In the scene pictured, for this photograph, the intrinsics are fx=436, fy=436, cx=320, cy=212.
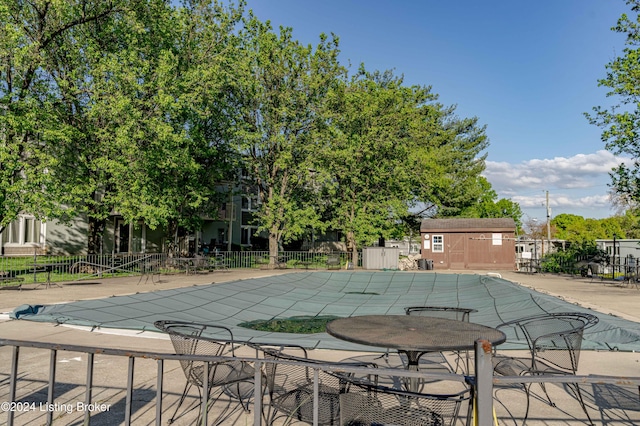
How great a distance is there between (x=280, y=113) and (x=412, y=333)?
22.5 meters

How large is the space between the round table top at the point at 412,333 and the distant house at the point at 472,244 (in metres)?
25.3

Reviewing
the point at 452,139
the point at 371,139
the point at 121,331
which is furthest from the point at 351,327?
the point at 452,139

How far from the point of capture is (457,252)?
2909 centimetres

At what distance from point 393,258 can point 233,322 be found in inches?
629

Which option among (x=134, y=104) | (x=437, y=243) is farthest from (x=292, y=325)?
(x=437, y=243)

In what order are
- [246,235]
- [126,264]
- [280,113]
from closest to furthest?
[126,264], [280,113], [246,235]

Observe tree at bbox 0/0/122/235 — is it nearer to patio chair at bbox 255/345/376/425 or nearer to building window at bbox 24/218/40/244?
building window at bbox 24/218/40/244

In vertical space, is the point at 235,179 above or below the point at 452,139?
below

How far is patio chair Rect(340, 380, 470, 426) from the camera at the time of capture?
7.64 ft

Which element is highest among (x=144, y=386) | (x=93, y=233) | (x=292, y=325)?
(x=93, y=233)

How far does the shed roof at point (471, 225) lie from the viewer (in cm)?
2875

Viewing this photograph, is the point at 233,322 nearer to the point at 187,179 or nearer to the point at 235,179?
the point at 187,179

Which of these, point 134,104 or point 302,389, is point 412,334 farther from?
point 134,104

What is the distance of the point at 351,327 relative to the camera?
4.29 meters
